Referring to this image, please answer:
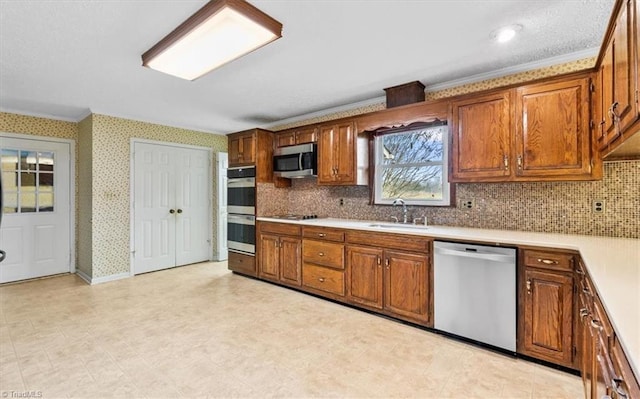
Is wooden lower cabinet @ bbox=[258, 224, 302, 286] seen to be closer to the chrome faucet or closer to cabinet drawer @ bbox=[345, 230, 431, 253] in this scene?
cabinet drawer @ bbox=[345, 230, 431, 253]

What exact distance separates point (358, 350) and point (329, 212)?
2.23m

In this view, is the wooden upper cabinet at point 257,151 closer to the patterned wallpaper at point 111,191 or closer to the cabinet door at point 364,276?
the patterned wallpaper at point 111,191

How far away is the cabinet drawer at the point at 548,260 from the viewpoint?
7.30 ft

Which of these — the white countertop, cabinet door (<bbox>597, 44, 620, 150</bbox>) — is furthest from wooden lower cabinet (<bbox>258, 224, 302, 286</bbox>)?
cabinet door (<bbox>597, 44, 620, 150</bbox>)

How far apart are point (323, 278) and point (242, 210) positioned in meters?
1.73

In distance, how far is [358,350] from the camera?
100 inches

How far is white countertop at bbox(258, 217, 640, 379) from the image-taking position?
954 millimetres

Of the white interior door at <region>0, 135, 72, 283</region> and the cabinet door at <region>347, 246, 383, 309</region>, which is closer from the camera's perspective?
the cabinet door at <region>347, 246, 383, 309</region>

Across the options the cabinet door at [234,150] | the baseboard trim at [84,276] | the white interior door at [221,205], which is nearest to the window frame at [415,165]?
the cabinet door at [234,150]

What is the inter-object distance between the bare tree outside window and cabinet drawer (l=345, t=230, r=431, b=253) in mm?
747

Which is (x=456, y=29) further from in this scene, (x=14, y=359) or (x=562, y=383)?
(x=14, y=359)

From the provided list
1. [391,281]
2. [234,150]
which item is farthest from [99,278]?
[391,281]

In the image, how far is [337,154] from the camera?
13.1 ft

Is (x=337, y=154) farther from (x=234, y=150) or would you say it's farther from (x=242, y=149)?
(x=234, y=150)
